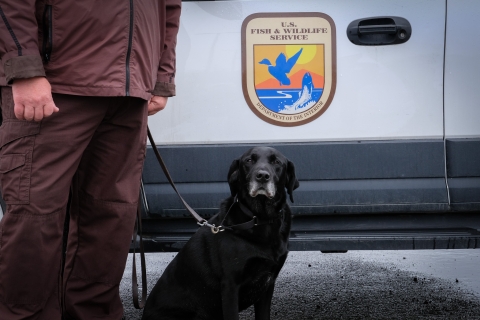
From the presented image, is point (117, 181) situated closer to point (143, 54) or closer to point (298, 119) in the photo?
point (143, 54)

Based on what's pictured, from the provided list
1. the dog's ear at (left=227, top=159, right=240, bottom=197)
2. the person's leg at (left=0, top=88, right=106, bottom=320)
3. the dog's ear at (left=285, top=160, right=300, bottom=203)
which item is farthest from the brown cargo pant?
the dog's ear at (left=285, top=160, right=300, bottom=203)

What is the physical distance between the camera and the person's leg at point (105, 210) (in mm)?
2227

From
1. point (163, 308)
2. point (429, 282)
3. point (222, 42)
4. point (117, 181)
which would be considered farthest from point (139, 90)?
point (429, 282)

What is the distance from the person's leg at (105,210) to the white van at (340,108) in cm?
61

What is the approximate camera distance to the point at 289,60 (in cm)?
280

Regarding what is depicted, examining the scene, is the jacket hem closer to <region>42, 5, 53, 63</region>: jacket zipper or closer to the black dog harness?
<region>42, 5, 53, 63</region>: jacket zipper

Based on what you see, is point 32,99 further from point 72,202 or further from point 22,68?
point 72,202

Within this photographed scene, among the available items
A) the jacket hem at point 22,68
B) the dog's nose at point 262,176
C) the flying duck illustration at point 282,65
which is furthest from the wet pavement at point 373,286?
the jacket hem at point 22,68

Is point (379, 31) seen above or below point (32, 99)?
above

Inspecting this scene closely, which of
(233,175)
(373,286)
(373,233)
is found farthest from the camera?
(373,286)

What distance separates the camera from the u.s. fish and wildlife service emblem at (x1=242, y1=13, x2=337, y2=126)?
280 centimetres

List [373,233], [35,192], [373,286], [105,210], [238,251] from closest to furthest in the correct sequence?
[35,192], [105,210], [238,251], [373,233], [373,286]

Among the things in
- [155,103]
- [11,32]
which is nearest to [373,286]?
[155,103]

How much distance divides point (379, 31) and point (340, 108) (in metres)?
0.39
